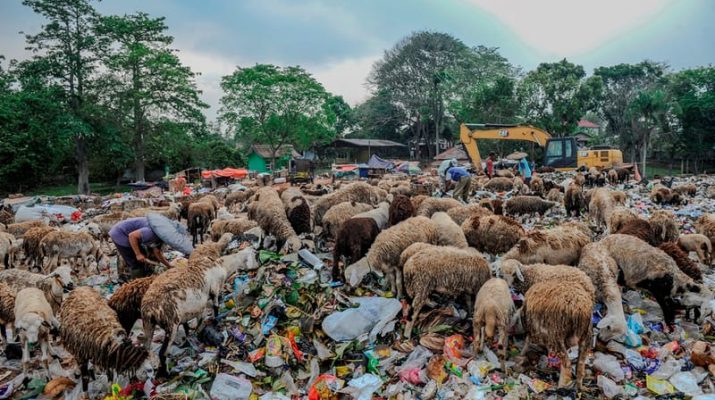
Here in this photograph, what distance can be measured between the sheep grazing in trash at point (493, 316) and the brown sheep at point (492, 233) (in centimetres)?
238

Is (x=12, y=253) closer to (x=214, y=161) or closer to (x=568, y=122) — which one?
(x=214, y=161)

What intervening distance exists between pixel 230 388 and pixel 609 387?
338 cm

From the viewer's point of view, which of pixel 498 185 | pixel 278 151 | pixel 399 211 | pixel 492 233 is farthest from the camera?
pixel 278 151

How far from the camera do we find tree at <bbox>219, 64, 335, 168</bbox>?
1241 inches

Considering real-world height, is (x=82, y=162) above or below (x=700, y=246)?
above

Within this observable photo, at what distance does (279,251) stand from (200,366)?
129 inches

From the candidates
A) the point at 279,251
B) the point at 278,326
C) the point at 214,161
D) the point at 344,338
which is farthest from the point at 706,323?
the point at 214,161

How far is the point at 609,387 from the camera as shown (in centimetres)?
346

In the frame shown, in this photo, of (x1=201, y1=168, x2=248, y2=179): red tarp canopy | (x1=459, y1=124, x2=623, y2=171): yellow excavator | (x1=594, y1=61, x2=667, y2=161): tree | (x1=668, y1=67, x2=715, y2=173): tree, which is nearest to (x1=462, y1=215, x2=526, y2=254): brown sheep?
(x1=459, y1=124, x2=623, y2=171): yellow excavator

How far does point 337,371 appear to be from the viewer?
13.2 ft

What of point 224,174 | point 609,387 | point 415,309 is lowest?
point 609,387

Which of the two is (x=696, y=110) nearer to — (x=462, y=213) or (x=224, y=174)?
(x=462, y=213)

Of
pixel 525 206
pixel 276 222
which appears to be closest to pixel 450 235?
pixel 276 222

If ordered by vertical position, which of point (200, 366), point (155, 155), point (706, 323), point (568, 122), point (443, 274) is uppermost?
point (568, 122)
